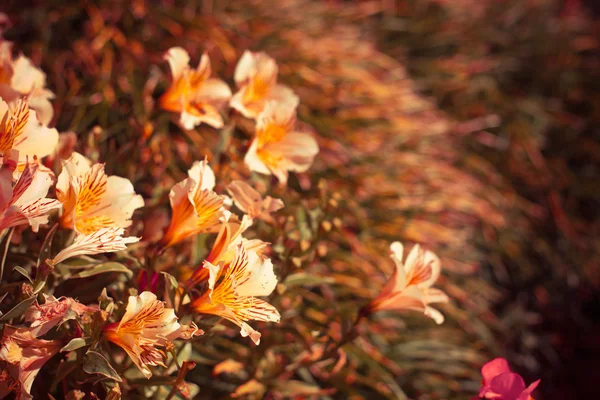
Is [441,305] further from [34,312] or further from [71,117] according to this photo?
[34,312]

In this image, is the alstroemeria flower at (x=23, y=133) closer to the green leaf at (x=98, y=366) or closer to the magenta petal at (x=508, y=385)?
the green leaf at (x=98, y=366)

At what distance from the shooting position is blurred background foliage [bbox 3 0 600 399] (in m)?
1.19

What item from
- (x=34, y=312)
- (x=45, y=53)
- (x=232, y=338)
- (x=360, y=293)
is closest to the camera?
(x=34, y=312)

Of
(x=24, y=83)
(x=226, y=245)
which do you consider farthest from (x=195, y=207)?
(x=24, y=83)

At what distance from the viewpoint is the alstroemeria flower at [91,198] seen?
798 mm

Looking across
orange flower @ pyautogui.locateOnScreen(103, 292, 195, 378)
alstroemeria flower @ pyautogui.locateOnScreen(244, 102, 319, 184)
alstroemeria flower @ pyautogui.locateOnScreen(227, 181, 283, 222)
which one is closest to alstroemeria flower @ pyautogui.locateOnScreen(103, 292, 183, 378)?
orange flower @ pyautogui.locateOnScreen(103, 292, 195, 378)

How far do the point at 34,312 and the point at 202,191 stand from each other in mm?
254

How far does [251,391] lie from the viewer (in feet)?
3.56

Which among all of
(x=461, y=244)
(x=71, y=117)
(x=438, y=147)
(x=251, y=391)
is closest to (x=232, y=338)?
(x=251, y=391)

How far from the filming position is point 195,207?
0.82 m

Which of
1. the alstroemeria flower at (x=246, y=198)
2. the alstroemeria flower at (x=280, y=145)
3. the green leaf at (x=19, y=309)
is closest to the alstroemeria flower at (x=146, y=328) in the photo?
the green leaf at (x=19, y=309)

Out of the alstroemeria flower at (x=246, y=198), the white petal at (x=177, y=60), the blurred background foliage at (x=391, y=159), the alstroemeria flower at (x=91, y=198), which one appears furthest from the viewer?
the blurred background foliage at (x=391, y=159)

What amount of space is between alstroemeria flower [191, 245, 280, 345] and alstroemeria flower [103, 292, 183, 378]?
60 millimetres

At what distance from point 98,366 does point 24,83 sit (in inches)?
20.5
